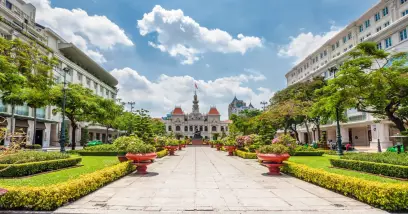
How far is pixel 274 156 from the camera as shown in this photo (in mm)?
10977

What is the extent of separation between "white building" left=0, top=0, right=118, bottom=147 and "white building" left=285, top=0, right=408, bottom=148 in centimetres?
3416

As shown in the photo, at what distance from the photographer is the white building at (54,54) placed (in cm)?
3045

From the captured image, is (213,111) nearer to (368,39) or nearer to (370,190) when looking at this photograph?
(368,39)

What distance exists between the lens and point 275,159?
11023mm

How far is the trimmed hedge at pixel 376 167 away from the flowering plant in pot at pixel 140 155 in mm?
8589

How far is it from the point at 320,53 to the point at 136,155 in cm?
5145

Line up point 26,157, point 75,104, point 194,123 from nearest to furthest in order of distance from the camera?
point 26,157 < point 75,104 < point 194,123

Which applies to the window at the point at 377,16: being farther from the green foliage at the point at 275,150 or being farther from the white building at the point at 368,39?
the green foliage at the point at 275,150

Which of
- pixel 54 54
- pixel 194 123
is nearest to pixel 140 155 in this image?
pixel 54 54

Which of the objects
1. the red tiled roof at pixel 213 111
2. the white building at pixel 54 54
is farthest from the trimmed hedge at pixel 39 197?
the red tiled roof at pixel 213 111

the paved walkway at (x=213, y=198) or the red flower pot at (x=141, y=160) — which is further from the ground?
the red flower pot at (x=141, y=160)

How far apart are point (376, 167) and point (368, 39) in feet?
102

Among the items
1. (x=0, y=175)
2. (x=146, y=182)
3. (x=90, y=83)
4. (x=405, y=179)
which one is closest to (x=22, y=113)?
(x=90, y=83)

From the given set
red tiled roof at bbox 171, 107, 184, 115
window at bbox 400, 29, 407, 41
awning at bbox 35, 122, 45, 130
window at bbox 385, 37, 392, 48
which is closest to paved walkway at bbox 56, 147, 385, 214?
window at bbox 400, 29, 407, 41
